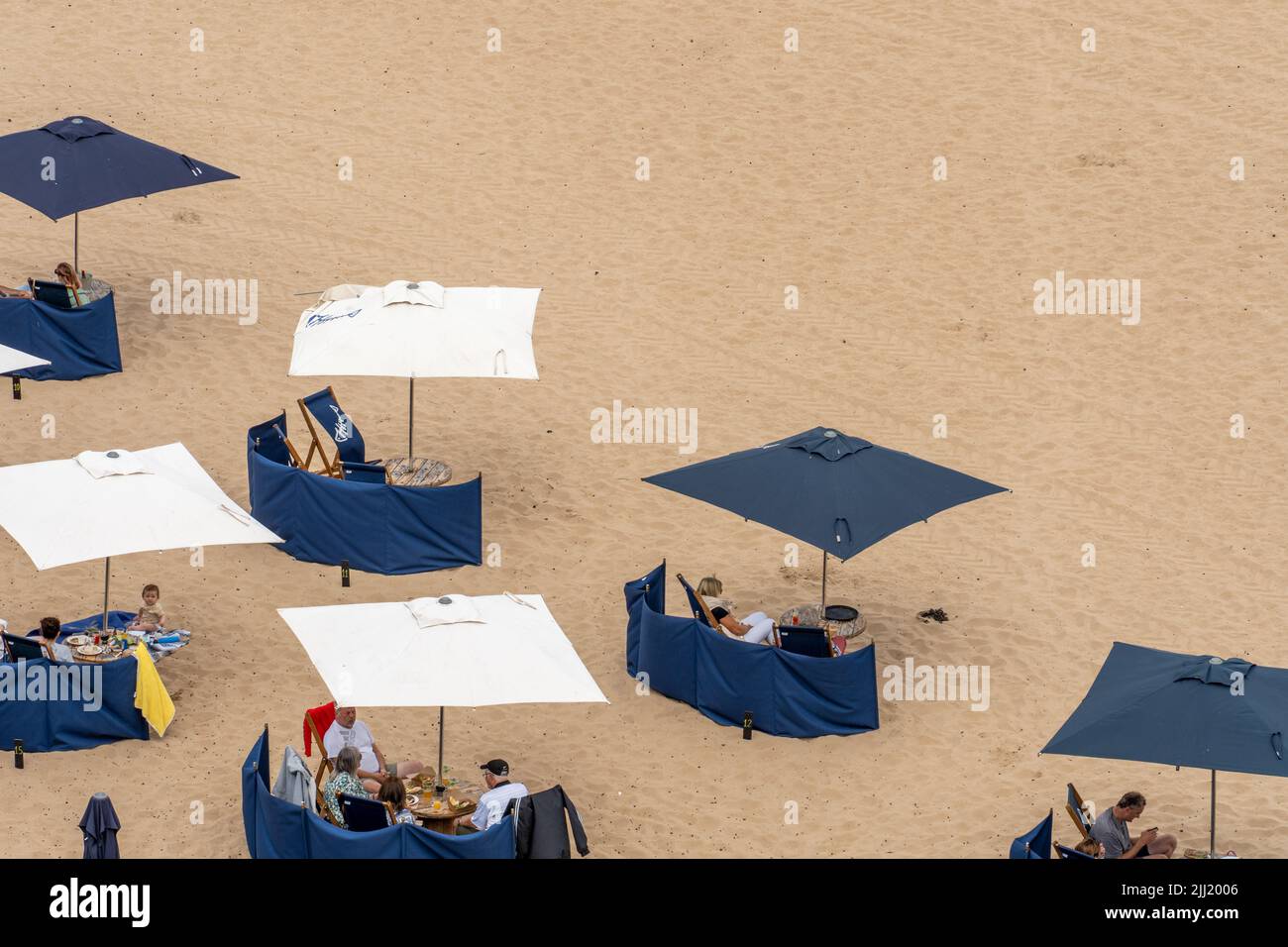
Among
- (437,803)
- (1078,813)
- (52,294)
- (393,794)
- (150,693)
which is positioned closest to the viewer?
(393,794)

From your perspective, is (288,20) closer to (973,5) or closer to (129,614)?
(973,5)

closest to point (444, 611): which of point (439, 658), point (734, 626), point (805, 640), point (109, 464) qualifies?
point (439, 658)

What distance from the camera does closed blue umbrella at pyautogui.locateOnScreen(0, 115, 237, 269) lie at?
77.9ft

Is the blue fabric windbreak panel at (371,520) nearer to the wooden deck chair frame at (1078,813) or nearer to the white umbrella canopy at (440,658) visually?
the white umbrella canopy at (440,658)

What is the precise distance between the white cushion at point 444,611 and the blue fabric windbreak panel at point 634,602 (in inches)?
124

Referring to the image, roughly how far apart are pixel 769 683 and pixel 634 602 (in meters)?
1.74

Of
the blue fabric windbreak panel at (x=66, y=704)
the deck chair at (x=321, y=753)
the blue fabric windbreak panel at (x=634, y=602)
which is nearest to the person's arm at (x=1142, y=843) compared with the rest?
the blue fabric windbreak panel at (x=634, y=602)

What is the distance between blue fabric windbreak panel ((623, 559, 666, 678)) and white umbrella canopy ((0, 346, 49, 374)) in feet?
21.7

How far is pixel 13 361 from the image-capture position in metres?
20.8

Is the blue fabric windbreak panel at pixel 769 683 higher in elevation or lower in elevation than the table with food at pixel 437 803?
higher

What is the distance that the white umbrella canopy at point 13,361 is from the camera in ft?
67.9

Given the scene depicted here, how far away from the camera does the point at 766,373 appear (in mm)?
25844

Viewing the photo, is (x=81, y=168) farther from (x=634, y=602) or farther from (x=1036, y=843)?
(x=1036, y=843)

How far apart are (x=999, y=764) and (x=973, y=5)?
63.1ft
